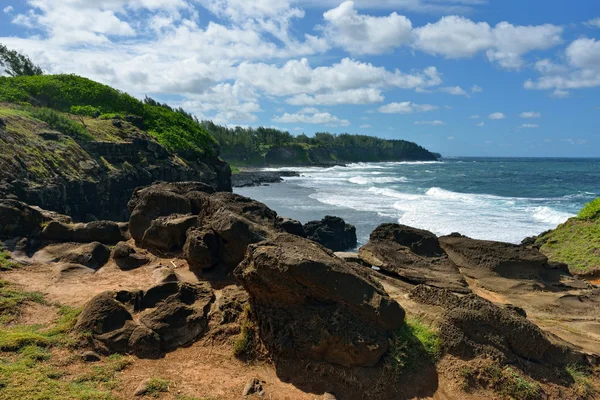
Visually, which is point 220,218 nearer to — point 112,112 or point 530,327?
point 530,327

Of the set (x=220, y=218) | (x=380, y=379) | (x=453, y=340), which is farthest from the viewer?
(x=220, y=218)

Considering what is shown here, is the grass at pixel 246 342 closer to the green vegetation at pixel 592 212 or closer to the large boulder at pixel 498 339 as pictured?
the large boulder at pixel 498 339

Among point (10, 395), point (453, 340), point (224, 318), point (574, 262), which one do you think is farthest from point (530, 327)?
point (574, 262)

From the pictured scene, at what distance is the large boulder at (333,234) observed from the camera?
24.9 metres

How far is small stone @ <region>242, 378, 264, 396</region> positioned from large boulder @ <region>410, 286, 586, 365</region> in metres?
3.23

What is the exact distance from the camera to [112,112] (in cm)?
4525

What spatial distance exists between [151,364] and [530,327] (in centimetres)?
673

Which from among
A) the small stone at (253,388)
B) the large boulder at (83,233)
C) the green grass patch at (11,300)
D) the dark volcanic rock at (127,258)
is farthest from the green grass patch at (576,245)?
the green grass patch at (11,300)

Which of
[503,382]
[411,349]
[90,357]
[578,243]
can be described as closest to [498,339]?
[503,382]

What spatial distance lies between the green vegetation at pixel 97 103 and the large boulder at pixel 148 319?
34.8m

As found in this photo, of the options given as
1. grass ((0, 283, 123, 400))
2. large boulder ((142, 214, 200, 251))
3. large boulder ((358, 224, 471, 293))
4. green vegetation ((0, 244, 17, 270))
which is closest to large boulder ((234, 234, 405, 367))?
grass ((0, 283, 123, 400))

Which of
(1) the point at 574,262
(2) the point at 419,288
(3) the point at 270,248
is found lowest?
(1) the point at 574,262

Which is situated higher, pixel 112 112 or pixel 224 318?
pixel 112 112

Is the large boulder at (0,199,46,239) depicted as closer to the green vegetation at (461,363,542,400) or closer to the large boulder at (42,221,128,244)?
the large boulder at (42,221,128,244)
